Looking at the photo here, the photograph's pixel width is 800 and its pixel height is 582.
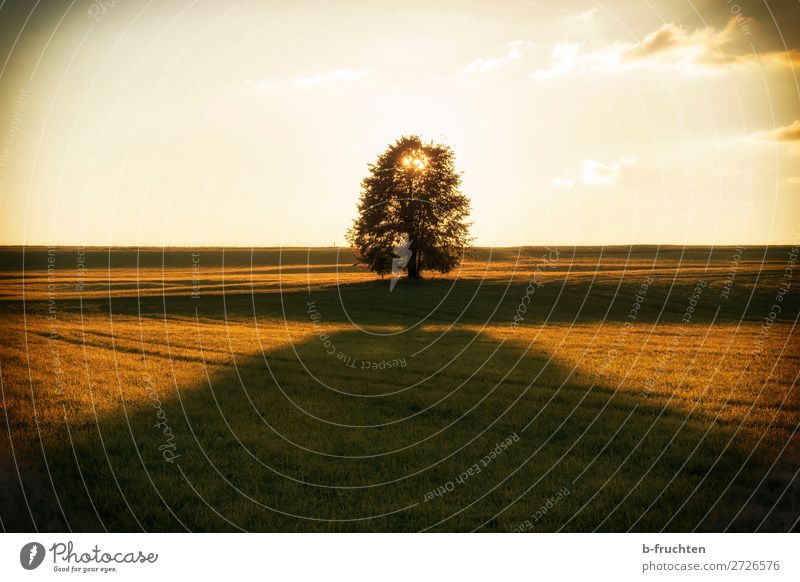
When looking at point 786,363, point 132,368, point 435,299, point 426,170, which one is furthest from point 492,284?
point 132,368

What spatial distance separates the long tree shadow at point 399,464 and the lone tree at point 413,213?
37987 mm

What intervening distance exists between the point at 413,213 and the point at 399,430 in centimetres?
4282

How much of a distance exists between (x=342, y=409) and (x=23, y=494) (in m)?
6.18

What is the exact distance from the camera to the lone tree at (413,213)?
52.4 metres

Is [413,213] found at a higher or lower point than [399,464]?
higher
